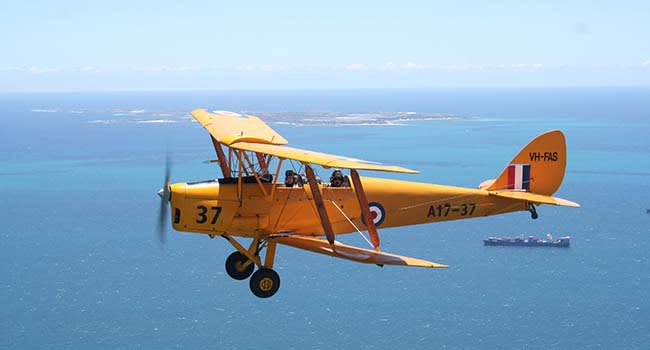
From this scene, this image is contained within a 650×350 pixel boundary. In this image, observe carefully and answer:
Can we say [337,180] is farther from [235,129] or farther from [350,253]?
[235,129]

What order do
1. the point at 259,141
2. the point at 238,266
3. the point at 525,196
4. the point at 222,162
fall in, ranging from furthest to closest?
the point at 525,196, the point at 222,162, the point at 238,266, the point at 259,141

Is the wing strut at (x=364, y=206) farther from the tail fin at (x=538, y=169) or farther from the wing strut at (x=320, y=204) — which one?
the tail fin at (x=538, y=169)

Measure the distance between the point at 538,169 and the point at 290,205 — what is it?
9.30m

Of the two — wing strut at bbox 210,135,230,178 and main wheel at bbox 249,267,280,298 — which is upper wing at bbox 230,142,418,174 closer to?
wing strut at bbox 210,135,230,178

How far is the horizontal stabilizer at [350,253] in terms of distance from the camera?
72.5 feet

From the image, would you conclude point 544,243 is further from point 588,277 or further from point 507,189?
point 507,189

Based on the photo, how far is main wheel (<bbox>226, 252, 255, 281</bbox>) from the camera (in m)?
24.9

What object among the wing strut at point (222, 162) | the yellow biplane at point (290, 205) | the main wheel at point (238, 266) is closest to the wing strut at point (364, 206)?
the yellow biplane at point (290, 205)

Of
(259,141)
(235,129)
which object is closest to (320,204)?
(259,141)

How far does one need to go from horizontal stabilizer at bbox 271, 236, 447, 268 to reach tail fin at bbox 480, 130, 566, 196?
6800 mm

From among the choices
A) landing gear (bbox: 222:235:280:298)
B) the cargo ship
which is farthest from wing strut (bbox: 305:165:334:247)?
the cargo ship

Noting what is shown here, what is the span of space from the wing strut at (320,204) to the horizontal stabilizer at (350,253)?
37cm

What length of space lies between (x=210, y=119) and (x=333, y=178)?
701cm

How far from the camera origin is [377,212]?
25.4 meters
